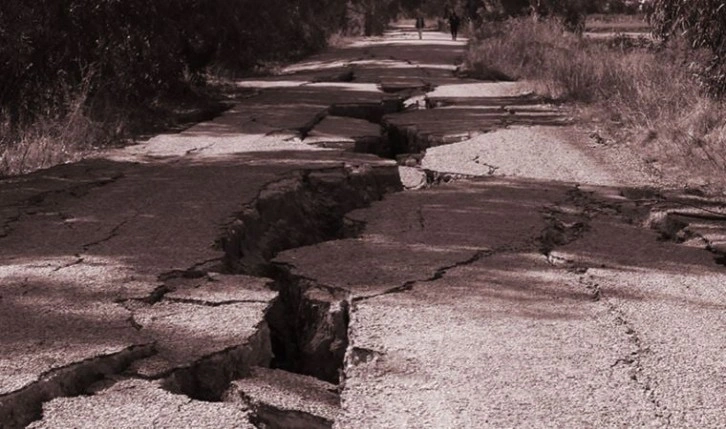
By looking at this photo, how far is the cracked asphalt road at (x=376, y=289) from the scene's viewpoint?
10.4 ft

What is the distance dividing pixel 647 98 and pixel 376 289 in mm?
6207

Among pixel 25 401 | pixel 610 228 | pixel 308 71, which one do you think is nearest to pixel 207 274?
pixel 25 401

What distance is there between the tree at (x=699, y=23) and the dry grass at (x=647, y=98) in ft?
1.58

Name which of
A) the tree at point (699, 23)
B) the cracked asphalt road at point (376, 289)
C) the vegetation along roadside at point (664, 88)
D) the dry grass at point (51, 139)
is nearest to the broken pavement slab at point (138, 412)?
the cracked asphalt road at point (376, 289)

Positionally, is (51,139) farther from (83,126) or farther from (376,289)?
(376,289)

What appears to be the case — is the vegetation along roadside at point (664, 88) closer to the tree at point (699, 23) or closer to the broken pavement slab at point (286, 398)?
the tree at point (699, 23)

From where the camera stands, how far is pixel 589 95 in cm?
1192

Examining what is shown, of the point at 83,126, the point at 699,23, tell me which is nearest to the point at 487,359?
the point at 699,23

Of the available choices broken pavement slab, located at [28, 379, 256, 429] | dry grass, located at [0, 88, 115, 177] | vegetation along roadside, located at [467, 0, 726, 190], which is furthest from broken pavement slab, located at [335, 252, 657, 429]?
dry grass, located at [0, 88, 115, 177]

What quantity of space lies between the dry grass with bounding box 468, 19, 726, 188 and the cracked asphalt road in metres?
0.41

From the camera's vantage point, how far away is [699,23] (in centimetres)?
759

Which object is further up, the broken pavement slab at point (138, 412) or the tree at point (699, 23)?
the tree at point (699, 23)

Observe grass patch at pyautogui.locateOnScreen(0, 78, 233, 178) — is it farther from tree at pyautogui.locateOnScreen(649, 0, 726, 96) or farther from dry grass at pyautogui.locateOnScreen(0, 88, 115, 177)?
tree at pyautogui.locateOnScreen(649, 0, 726, 96)

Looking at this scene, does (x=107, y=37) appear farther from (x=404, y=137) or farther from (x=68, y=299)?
(x=68, y=299)
